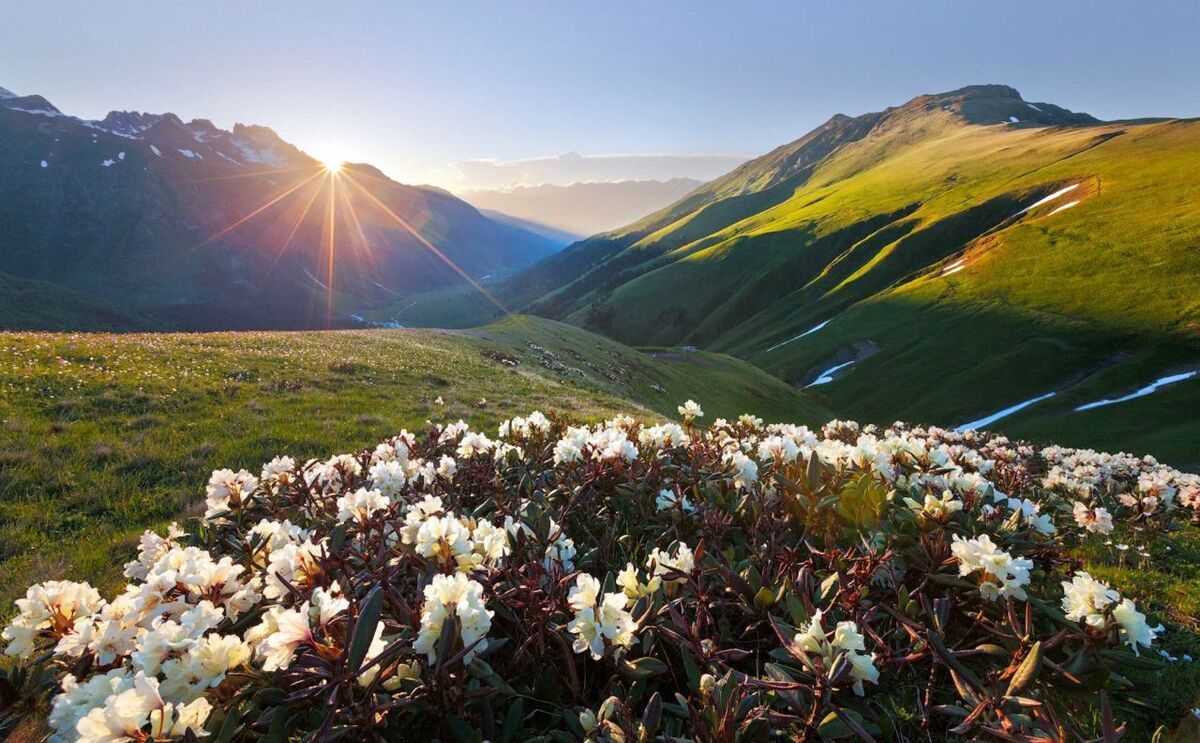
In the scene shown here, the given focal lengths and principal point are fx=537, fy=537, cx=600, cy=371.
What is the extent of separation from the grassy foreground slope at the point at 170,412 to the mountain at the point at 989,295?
55839 mm

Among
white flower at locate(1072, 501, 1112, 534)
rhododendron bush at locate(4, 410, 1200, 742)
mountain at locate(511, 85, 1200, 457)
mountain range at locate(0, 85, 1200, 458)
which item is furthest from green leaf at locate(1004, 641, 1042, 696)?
mountain at locate(511, 85, 1200, 457)

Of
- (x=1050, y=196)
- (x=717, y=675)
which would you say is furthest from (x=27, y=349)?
(x=1050, y=196)

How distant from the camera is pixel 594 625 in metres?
3.03

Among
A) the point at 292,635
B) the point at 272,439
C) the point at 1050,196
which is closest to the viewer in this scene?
the point at 292,635

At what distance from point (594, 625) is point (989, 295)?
98803mm

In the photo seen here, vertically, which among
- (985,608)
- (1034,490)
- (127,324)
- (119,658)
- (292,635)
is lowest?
(127,324)

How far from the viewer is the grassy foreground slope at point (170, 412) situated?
795 centimetres

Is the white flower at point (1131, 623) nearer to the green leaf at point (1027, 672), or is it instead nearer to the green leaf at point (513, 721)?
the green leaf at point (1027, 672)

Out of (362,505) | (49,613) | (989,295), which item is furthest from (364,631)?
(989,295)

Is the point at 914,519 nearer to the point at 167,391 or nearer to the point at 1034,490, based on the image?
the point at 1034,490

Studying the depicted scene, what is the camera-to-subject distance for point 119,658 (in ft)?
10.1

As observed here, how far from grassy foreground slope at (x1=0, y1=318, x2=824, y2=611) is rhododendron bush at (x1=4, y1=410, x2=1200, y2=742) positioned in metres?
4.70

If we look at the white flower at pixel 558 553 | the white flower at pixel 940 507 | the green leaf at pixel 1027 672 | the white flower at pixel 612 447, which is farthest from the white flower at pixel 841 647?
the white flower at pixel 612 447

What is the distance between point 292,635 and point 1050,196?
142m
